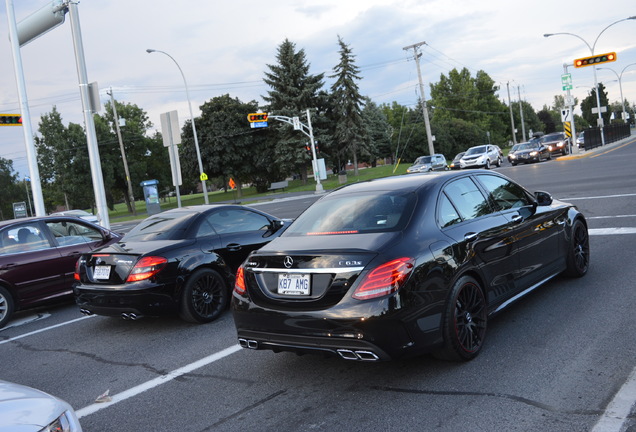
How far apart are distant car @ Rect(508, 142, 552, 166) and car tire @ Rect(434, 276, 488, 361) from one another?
123 feet

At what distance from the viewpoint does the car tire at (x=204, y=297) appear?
6395 mm

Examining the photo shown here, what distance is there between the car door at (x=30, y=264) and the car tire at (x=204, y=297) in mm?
2810

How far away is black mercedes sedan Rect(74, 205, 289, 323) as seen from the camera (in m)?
6.19

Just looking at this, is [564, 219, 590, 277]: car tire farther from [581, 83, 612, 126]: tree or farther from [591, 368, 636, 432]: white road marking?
[581, 83, 612, 126]: tree

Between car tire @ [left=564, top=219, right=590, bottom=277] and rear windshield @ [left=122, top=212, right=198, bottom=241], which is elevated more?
rear windshield @ [left=122, top=212, right=198, bottom=241]

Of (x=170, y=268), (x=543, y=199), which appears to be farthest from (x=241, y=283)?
(x=543, y=199)

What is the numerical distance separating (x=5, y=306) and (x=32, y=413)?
5.96 meters

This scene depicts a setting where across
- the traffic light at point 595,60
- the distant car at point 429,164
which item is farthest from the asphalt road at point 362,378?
the traffic light at point 595,60

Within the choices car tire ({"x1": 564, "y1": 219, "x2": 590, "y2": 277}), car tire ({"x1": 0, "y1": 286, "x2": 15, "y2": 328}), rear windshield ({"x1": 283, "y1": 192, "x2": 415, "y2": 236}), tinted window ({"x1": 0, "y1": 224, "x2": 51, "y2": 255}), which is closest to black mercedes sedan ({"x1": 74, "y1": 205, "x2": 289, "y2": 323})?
car tire ({"x1": 0, "y1": 286, "x2": 15, "y2": 328})

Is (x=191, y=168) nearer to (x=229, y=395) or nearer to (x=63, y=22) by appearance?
(x=63, y=22)

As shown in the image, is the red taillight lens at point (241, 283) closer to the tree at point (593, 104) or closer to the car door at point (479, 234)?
the car door at point (479, 234)

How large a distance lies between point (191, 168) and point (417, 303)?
57281 mm

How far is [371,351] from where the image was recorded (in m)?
3.79

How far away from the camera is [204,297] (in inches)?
260
